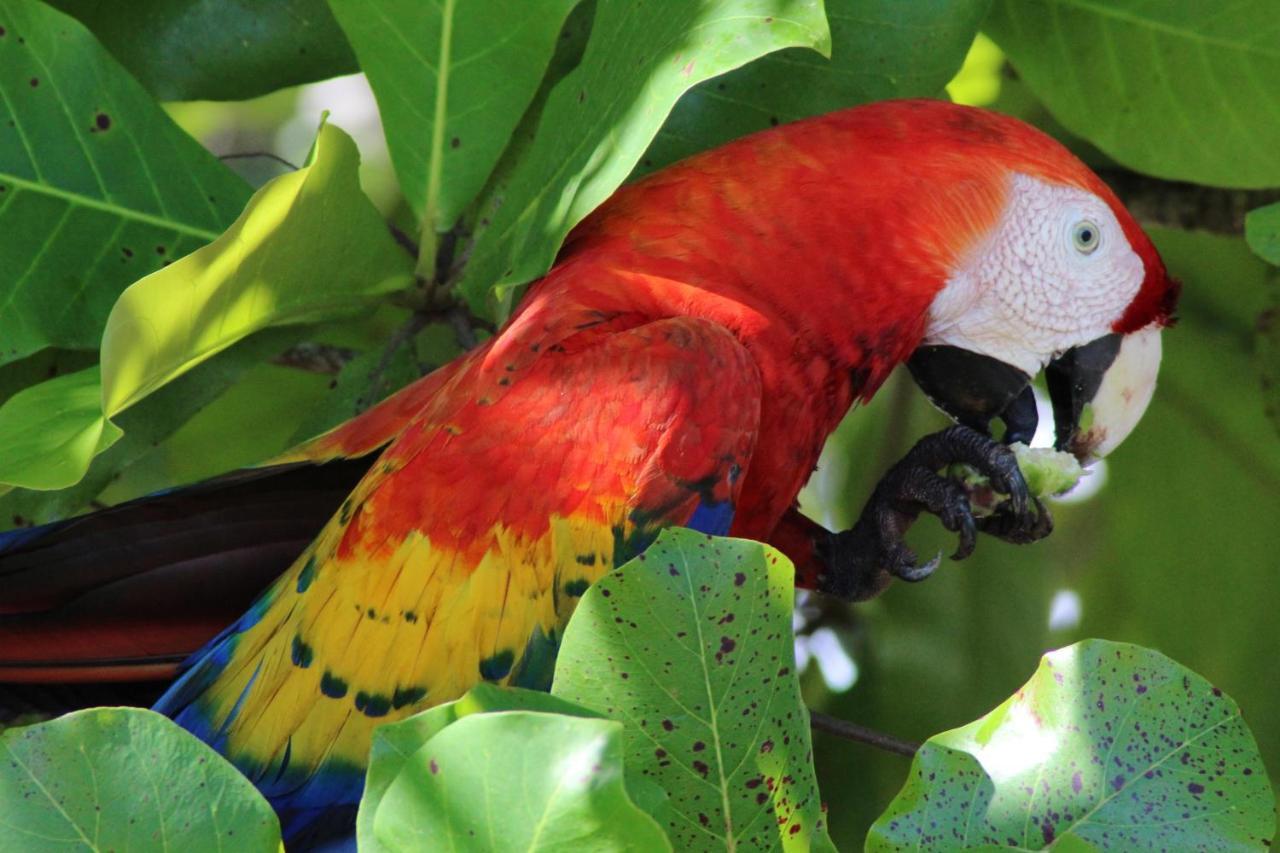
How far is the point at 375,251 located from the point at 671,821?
524 millimetres

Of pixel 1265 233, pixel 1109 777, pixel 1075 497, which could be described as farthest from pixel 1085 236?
pixel 1109 777

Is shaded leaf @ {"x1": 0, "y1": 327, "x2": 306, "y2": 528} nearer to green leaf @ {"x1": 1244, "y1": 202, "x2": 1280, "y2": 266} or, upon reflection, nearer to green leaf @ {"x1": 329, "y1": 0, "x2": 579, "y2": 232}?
green leaf @ {"x1": 329, "y1": 0, "x2": 579, "y2": 232}

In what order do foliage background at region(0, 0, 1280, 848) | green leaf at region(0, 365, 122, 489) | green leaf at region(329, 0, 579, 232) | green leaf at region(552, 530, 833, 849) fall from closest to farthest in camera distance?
1. green leaf at region(552, 530, 833, 849)
2. green leaf at region(0, 365, 122, 489)
3. green leaf at region(329, 0, 579, 232)
4. foliage background at region(0, 0, 1280, 848)

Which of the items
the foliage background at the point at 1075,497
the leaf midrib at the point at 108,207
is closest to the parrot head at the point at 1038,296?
the foliage background at the point at 1075,497

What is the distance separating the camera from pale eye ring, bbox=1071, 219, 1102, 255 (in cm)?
114

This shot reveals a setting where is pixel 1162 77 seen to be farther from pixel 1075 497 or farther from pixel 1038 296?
pixel 1075 497

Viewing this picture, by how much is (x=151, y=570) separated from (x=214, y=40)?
439 millimetres

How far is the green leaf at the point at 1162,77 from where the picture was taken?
3.75 feet

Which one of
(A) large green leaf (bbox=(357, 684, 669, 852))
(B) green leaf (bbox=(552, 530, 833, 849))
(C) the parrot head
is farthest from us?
(C) the parrot head

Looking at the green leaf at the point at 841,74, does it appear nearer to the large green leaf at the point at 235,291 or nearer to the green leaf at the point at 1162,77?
the green leaf at the point at 1162,77

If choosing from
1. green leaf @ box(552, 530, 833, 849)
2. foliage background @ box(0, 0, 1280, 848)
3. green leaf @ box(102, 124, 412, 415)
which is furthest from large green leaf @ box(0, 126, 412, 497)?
green leaf @ box(552, 530, 833, 849)

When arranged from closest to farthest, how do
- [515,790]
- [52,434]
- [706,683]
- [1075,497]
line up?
1. [515,790]
2. [706,683]
3. [52,434]
4. [1075,497]

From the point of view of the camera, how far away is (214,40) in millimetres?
1158

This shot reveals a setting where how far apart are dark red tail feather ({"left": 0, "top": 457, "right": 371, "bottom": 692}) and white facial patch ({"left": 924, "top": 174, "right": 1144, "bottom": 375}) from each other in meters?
0.50
